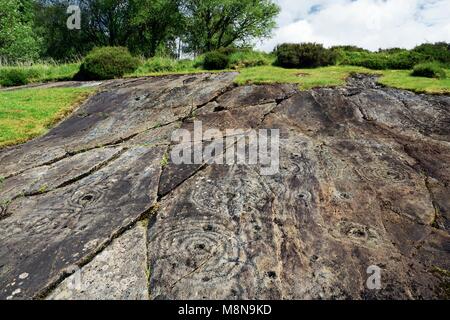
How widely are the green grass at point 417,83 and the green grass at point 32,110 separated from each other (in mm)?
10321

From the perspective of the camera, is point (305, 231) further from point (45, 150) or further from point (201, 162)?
point (45, 150)

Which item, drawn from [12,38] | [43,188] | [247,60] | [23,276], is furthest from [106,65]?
[12,38]

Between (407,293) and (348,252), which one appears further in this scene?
(348,252)

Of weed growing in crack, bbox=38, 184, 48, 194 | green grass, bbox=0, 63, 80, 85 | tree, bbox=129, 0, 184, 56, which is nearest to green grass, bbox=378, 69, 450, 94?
weed growing in crack, bbox=38, 184, 48, 194

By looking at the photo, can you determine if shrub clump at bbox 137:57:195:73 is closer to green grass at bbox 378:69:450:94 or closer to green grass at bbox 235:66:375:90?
green grass at bbox 235:66:375:90

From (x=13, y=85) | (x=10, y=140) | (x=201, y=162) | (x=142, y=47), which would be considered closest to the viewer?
(x=201, y=162)

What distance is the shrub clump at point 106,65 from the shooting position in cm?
1720

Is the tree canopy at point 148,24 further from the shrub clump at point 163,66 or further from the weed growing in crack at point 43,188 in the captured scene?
the weed growing in crack at point 43,188

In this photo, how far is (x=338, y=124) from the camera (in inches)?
338

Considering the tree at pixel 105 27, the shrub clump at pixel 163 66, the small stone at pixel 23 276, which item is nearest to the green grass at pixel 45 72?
the shrub clump at pixel 163 66

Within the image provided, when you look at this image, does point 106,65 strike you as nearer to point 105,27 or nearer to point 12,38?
point 12,38

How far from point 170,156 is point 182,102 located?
148 inches

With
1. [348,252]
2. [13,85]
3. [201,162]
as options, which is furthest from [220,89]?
[13,85]

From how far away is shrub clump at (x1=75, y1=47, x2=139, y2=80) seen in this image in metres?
17.2
